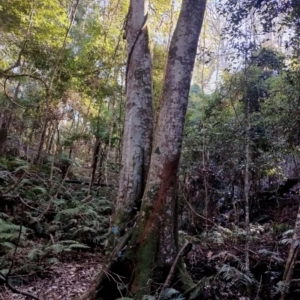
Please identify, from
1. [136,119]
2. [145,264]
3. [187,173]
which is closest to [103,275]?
[145,264]

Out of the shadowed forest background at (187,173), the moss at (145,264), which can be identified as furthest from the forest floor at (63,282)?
the moss at (145,264)

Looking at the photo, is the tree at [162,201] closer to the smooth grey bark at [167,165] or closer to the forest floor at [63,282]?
the smooth grey bark at [167,165]

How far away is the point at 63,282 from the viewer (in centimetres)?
511

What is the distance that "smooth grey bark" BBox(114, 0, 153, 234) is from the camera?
15.6 ft

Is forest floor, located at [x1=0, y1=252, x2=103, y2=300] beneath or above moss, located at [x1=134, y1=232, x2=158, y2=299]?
beneath

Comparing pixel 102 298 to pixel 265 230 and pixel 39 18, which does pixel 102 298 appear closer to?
pixel 265 230

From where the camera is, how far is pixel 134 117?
4945 mm

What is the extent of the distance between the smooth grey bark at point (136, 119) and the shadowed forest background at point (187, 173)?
108 millimetres

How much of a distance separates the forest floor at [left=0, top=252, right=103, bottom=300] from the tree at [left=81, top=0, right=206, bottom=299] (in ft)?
2.55

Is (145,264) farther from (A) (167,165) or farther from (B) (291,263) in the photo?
(B) (291,263)

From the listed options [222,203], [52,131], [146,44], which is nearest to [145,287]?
[146,44]

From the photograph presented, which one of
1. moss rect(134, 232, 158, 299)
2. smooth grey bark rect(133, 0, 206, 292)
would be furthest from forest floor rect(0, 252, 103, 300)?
smooth grey bark rect(133, 0, 206, 292)

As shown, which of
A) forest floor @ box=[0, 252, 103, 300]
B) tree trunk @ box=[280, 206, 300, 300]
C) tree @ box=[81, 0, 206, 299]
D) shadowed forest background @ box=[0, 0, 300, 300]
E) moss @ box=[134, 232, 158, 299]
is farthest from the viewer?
forest floor @ box=[0, 252, 103, 300]

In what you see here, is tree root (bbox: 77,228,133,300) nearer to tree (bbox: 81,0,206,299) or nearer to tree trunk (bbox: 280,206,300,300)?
tree (bbox: 81,0,206,299)
